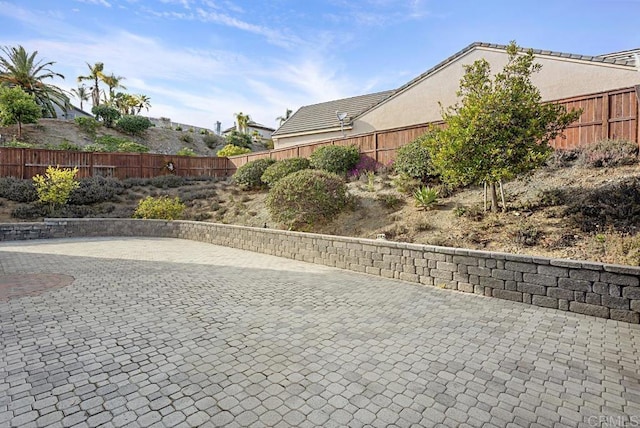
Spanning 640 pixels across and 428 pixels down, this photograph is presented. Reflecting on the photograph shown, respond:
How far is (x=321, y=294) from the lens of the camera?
578 centimetres

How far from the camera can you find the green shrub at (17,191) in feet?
49.3

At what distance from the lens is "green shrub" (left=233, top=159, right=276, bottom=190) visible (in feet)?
55.4

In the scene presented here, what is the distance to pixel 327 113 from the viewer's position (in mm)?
24234

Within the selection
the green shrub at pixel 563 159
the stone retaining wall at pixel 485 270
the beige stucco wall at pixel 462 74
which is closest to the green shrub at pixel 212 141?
the beige stucco wall at pixel 462 74

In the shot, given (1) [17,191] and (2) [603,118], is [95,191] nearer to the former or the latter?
(1) [17,191]

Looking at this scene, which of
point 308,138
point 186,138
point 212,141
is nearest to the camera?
point 308,138

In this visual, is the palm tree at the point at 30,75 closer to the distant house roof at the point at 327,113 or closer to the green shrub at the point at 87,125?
the green shrub at the point at 87,125

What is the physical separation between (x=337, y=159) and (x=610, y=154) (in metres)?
8.96

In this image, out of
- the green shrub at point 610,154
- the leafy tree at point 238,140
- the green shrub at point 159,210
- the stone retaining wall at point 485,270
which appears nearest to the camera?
the stone retaining wall at point 485,270

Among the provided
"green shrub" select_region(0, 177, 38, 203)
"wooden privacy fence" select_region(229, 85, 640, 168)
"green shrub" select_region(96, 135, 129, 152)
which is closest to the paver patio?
"wooden privacy fence" select_region(229, 85, 640, 168)

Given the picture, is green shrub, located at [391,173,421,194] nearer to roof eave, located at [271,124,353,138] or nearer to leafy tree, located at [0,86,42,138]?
roof eave, located at [271,124,353,138]

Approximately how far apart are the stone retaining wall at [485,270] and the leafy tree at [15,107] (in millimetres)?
25217

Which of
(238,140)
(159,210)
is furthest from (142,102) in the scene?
(159,210)

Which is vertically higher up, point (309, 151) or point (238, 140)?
point (238, 140)
